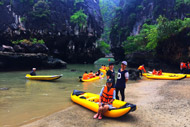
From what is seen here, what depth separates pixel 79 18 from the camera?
32.6m

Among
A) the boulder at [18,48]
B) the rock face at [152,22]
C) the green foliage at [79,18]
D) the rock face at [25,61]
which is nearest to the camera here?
the rock face at [152,22]

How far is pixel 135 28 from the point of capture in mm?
43281

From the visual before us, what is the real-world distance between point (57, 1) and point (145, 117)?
105 ft

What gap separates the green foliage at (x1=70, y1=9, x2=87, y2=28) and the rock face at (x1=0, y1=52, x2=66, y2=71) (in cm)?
1108

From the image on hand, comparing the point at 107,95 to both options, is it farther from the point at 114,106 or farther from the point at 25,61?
the point at 25,61

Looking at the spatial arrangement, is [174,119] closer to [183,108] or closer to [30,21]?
[183,108]

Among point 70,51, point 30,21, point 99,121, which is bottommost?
point 99,121

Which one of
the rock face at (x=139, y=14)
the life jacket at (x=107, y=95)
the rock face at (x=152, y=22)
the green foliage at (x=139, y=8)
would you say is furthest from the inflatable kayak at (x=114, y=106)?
the green foliage at (x=139, y=8)

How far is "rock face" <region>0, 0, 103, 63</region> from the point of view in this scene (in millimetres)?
24750

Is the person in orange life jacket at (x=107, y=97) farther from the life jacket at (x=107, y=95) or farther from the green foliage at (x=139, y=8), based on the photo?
the green foliage at (x=139, y=8)

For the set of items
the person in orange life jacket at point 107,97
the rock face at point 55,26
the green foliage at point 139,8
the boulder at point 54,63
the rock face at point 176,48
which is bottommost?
the person in orange life jacket at point 107,97

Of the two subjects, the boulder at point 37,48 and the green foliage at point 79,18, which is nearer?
the boulder at point 37,48

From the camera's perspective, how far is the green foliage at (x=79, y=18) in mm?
32419

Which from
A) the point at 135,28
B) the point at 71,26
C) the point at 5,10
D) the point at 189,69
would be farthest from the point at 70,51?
the point at 189,69
